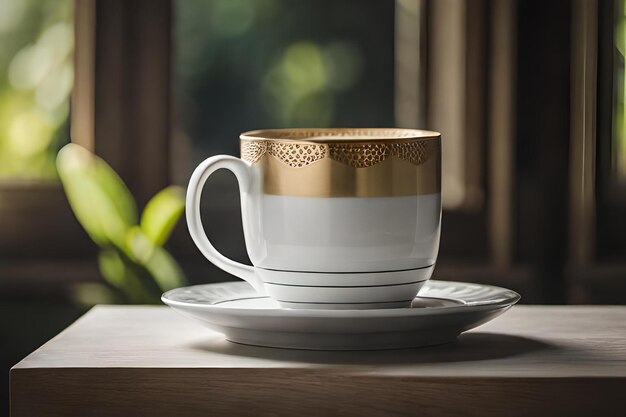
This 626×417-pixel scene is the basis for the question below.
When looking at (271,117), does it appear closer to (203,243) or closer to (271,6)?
(271,6)

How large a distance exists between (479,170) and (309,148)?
1130 mm

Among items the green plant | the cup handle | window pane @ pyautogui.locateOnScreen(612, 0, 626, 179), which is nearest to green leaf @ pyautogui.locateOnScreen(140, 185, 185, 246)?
the green plant

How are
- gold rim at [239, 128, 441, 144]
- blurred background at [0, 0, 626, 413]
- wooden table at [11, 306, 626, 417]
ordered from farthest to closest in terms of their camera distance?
1. blurred background at [0, 0, 626, 413]
2. gold rim at [239, 128, 441, 144]
3. wooden table at [11, 306, 626, 417]

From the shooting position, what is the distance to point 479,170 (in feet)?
5.58

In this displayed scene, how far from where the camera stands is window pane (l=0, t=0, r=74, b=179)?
1.74m

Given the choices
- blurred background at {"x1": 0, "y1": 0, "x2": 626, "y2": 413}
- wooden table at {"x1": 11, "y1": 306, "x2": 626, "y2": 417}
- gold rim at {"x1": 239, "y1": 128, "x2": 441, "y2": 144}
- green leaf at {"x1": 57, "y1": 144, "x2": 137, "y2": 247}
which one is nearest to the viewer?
wooden table at {"x1": 11, "y1": 306, "x2": 626, "y2": 417}

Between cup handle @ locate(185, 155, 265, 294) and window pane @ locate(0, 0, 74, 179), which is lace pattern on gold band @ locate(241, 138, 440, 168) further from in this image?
window pane @ locate(0, 0, 74, 179)

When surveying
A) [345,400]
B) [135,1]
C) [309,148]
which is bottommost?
[345,400]

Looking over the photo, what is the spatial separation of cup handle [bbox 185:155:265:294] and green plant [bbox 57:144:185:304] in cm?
85

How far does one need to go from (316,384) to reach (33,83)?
4.35ft

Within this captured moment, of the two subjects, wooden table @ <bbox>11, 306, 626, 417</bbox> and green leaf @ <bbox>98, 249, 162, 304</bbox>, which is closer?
wooden table @ <bbox>11, 306, 626, 417</bbox>

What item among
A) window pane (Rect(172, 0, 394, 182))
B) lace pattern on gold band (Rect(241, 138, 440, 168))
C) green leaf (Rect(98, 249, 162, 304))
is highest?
window pane (Rect(172, 0, 394, 182))

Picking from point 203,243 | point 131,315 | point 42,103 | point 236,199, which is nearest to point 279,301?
point 203,243

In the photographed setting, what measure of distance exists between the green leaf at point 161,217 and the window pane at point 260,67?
0.14 metres
